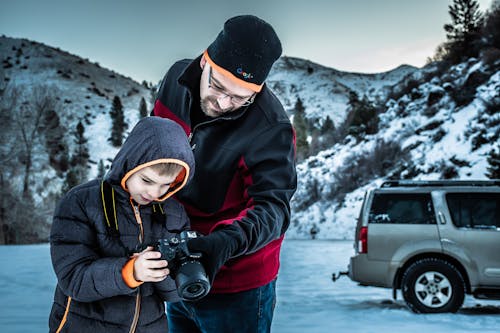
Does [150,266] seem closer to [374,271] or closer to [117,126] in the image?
[374,271]

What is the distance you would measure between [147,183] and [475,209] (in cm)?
620

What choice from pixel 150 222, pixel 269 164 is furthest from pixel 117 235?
pixel 269 164

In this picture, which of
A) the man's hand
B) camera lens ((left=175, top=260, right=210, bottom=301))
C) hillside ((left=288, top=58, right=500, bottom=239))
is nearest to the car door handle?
the man's hand

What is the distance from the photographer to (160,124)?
214cm

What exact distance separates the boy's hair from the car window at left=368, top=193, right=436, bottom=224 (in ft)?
18.5

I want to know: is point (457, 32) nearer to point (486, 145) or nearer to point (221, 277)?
point (486, 145)

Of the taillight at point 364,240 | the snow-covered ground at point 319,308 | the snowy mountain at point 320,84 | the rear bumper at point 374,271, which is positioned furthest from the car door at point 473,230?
the snowy mountain at point 320,84

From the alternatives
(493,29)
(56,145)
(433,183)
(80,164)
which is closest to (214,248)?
(433,183)

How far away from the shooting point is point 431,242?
7.22 meters

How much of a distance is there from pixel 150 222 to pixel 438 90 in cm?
2555

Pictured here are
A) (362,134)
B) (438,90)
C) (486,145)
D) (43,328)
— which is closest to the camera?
(43,328)

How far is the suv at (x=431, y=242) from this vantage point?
705 centimetres

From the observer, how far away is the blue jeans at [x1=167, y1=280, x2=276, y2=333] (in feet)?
7.22

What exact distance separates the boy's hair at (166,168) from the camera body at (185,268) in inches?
12.9
